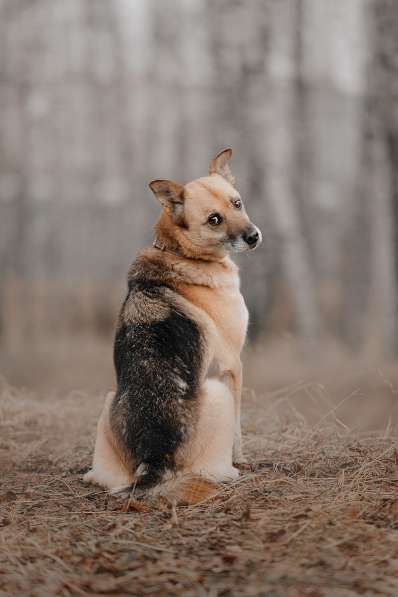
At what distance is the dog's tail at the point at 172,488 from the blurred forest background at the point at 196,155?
722 cm

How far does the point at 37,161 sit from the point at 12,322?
672cm

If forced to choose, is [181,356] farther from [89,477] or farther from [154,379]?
[89,477]

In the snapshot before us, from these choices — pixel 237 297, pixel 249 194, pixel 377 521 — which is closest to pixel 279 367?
pixel 249 194

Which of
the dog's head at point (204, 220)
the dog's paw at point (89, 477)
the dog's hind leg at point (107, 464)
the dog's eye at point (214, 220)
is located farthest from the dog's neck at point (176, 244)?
the dog's paw at point (89, 477)

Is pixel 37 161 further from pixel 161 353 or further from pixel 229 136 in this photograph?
pixel 161 353

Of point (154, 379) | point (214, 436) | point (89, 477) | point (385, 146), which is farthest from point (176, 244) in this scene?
point (385, 146)

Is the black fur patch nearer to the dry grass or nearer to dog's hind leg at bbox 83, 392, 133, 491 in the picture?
dog's hind leg at bbox 83, 392, 133, 491

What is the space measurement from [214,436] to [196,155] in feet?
60.2

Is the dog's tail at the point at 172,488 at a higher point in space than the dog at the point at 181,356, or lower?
A: lower

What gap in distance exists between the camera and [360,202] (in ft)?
42.8

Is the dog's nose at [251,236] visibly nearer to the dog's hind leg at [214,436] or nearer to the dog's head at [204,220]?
the dog's head at [204,220]

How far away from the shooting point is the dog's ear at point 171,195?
16.1 feet

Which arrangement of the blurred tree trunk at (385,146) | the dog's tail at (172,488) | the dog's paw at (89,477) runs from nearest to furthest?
1. the dog's tail at (172,488)
2. the dog's paw at (89,477)
3. the blurred tree trunk at (385,146)

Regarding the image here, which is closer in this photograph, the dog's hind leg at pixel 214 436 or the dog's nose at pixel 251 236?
the dog's hind leg at pixel 214 436
